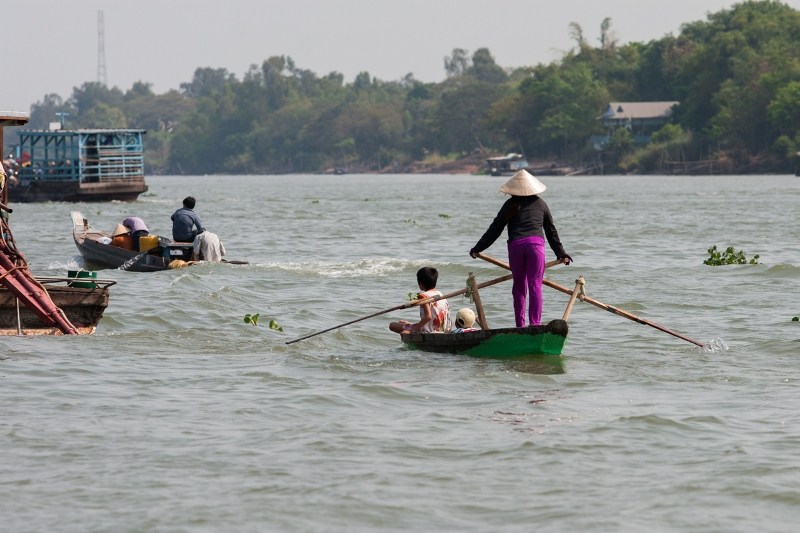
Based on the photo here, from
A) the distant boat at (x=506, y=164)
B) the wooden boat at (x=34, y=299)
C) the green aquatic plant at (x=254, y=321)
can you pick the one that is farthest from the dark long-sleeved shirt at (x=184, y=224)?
the distant boat at (x=506, y=164)

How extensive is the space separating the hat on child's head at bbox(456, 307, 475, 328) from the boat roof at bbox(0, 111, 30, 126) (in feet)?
16.9

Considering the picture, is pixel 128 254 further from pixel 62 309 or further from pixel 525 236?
pixel 525 236

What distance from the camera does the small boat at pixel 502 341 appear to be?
12.6 meters

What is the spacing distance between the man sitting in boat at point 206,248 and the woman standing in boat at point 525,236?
9.90 metres

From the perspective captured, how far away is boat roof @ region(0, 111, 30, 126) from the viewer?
1452cm

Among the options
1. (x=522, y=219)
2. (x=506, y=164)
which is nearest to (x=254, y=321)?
(x=522, y=219)

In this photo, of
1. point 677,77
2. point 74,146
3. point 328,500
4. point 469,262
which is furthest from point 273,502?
point 677,77

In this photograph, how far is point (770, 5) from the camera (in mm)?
134000

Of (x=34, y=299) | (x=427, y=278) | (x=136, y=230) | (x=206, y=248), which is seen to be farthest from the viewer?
(x=136, y=230)

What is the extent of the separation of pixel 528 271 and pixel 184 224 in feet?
36.1

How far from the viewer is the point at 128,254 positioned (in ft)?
77.4

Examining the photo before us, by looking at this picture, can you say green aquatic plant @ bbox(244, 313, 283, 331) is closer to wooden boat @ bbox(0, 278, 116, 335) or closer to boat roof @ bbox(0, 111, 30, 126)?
wooden boat @ bbox(0, 278, 116, 335)

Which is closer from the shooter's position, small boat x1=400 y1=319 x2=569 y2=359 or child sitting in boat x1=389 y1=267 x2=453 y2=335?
small boat x1=400 y1=319 x2=569 y2=359

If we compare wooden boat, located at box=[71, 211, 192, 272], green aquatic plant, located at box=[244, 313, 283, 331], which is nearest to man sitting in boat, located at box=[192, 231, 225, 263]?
wooden boat, located at box=[71, 211, 192, 272]
